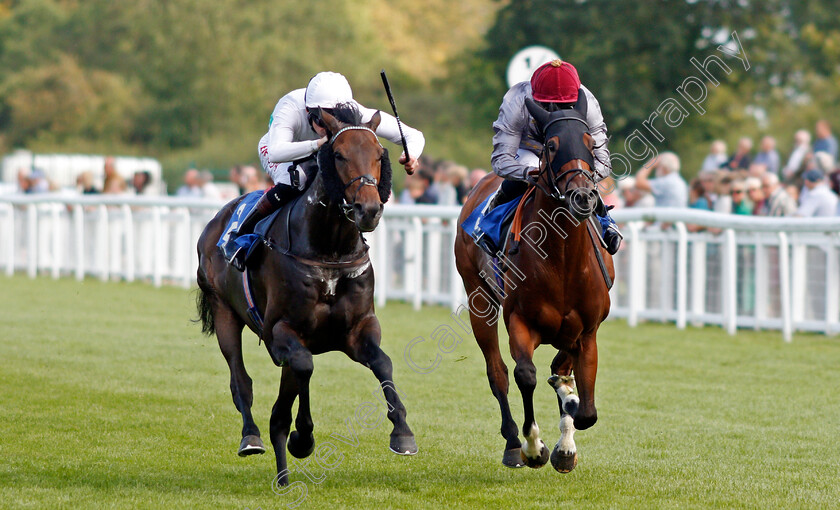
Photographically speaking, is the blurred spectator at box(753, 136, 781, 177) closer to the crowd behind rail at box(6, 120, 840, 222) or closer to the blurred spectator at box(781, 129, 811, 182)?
the crowd behind rail at box(6, 120, 840, 222)

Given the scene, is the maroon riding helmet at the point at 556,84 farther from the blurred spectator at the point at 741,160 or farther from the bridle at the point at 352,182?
the blurred spectator at the point at 741,160

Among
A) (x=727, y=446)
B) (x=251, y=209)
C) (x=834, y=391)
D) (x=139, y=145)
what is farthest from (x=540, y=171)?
(x=139, y=145)

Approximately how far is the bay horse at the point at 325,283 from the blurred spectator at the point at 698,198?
7.61 meters

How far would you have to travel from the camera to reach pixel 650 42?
25.4 meters

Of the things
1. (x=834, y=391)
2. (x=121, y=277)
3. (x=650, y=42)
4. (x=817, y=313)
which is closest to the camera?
(x=834, y=391)

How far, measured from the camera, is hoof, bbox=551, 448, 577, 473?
18.3ft

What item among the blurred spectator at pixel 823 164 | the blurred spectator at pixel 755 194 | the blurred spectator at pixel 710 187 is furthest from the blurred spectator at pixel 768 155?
the blurred spectator at pixel 755 194

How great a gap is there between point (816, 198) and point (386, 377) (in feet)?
23.9

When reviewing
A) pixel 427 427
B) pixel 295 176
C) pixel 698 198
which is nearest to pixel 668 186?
pixel 698 198

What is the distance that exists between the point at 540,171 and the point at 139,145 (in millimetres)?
42709

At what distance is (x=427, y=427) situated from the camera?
274 inches

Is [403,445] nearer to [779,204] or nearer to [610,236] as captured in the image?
[610,236]

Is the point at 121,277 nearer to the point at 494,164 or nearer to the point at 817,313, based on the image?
the point at 817,313

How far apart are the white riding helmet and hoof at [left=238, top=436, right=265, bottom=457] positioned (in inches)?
63.5
